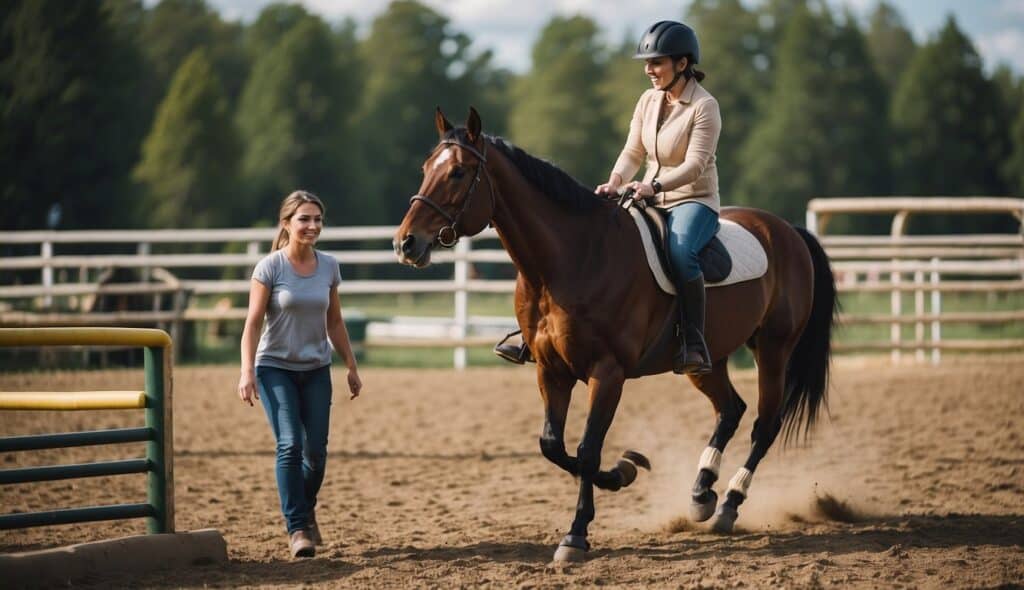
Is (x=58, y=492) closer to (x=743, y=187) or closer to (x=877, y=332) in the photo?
(x=877, y=332)

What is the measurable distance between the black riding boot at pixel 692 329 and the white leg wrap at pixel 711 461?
869 mm

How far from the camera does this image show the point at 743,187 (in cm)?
5131

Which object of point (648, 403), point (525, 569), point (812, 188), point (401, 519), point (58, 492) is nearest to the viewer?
point (525, 569)

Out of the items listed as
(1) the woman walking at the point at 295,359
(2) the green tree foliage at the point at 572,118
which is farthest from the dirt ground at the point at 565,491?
(2) the green tree foliage at the point at 572,118

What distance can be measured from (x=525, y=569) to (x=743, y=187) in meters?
47.9

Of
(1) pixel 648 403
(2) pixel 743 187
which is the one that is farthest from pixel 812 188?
(1) pixel 648 403

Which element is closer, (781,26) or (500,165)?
(500,165)

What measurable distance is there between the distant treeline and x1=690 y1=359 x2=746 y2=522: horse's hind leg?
A: 2793cm

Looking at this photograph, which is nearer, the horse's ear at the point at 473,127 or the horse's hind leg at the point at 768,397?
the horse's ear at the point at 473,127

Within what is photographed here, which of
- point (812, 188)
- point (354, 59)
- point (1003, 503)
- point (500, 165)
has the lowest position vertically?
point (1003, 503)

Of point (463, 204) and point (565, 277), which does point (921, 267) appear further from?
point (463, 204)

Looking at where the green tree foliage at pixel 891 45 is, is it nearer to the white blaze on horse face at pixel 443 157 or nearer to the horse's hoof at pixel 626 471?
the horse's hoof at pixel 626 471

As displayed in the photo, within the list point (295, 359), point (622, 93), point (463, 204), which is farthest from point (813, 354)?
point (622, 93)

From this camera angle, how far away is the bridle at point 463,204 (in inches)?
202
